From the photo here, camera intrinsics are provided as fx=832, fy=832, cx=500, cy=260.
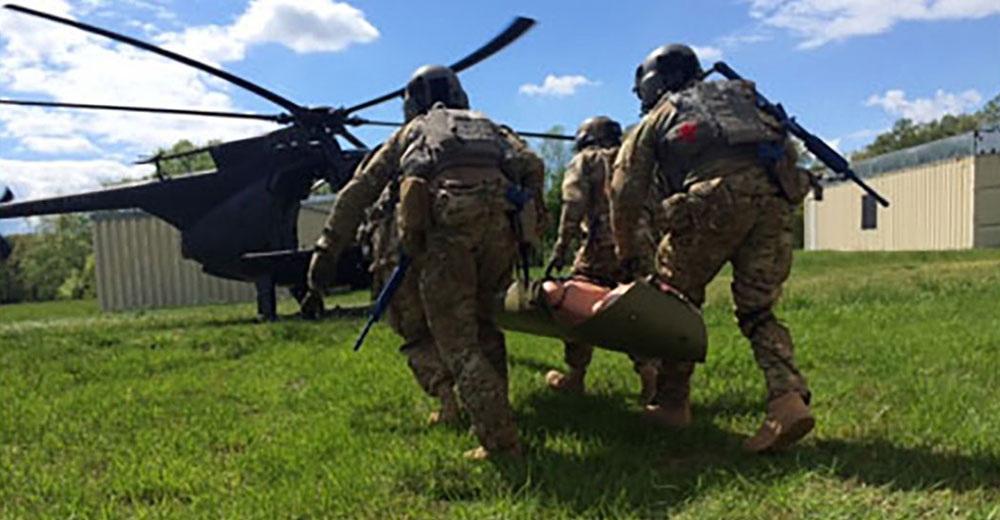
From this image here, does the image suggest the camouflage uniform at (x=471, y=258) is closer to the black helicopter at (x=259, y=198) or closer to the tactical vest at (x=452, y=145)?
the tactical vest at (x=452, y=145)

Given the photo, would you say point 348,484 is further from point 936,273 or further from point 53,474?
A: point 936,273

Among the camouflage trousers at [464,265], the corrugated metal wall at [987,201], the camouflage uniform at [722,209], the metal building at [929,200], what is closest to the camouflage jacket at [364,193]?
the camouflage trousers at [464,265]

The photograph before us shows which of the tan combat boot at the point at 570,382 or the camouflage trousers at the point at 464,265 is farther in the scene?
the tan combat boot at the point at 570,382

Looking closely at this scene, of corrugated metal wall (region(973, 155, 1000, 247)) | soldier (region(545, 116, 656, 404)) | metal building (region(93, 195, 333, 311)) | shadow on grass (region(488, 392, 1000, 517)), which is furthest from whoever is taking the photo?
metal building (region(93, 195, 333, 311))

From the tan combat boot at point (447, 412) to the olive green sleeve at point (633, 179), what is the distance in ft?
4.18

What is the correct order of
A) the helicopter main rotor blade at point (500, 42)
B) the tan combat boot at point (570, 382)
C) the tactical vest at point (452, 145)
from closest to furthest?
the tactical vest at point (452, 145), the tan combat boot at point (570, 382), the helicopter main rotor blade at point (500, 42)

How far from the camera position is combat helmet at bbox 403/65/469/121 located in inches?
173

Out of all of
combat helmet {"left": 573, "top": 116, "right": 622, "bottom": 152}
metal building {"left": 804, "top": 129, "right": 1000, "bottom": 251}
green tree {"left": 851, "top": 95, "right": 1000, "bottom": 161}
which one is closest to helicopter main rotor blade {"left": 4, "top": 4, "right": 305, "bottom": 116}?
combat helmet {"left": 573, "top": 116, "right": 622, "bottom": 152}

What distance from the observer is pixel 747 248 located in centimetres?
391

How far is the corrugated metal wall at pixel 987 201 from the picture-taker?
21094mm

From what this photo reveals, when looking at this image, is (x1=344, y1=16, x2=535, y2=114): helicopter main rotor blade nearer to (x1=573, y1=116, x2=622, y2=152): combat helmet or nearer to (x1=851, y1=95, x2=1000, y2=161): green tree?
(x1=573, y1=116, x2=622, y2=152): combat helmet

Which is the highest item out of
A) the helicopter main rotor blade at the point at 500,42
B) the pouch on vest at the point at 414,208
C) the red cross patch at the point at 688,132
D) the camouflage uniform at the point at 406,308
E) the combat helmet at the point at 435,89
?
the helicopter main rotor blade at the point at 500,42

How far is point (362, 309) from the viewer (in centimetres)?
1270

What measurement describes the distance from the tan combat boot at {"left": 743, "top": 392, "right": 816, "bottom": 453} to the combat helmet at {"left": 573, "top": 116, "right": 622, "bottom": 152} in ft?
9.21
